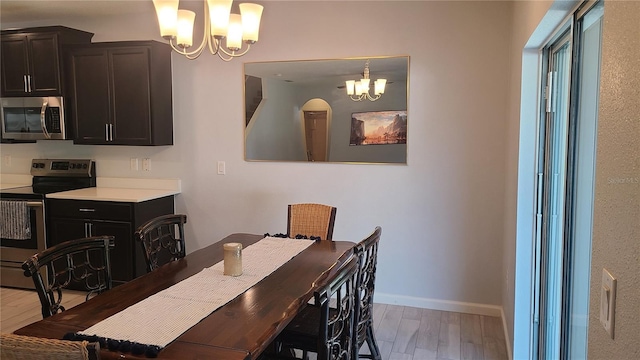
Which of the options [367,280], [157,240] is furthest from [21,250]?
[367,280]

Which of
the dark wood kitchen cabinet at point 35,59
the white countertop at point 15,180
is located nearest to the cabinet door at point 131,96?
the dark wood kitchen cabinet at point 35,59

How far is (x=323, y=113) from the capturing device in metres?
3.95

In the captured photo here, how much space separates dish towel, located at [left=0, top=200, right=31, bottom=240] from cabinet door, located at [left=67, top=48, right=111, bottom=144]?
2.57 ft

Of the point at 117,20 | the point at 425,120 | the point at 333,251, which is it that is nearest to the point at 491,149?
the point at 425,120

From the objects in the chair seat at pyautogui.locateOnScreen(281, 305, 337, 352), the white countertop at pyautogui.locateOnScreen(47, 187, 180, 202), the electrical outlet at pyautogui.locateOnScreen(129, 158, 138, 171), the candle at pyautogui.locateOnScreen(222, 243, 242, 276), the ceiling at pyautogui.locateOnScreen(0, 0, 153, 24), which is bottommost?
the chair seat at pyautogui.locateOnScreen(281, 305, 337, 352)

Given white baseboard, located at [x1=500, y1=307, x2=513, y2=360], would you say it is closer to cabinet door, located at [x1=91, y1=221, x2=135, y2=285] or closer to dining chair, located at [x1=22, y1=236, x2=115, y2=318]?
dining chair, located at [x1=22, y1=236, x2=115, y2=318]

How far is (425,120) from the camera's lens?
3.73 metres

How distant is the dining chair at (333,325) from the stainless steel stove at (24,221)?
2928 mm

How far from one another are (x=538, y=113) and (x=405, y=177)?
1333 mm

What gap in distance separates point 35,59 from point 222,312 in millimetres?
3743

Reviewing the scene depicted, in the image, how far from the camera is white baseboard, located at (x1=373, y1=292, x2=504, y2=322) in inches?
146

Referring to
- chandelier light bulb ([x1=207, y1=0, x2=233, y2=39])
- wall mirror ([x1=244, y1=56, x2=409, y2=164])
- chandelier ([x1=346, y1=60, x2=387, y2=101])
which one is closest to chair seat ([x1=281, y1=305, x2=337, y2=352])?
chandelier light bulb ([x1=207, y1=0, x2=233, y2=39])

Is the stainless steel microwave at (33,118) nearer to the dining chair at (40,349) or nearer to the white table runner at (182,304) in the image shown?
the white table runner at (182,304)

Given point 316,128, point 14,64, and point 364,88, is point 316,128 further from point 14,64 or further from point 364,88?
point 14,64
